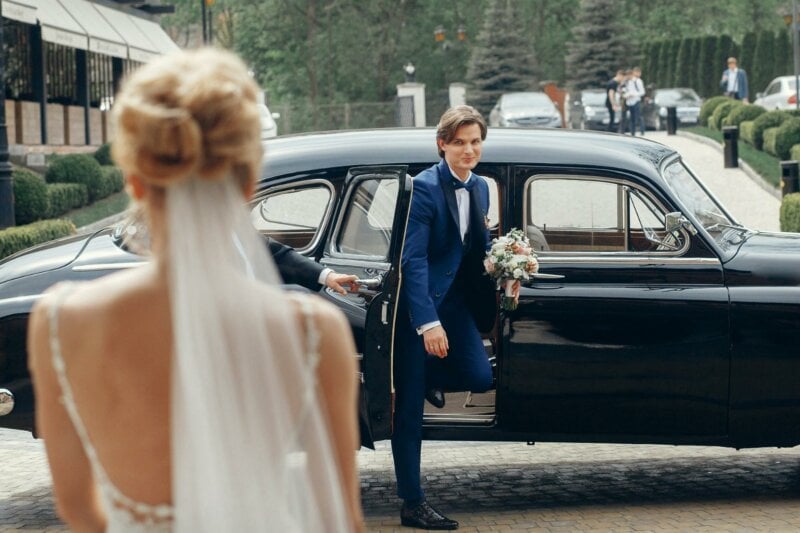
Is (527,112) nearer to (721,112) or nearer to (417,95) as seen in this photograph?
(721,112)

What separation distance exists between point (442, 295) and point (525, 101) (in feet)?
113

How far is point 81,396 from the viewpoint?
220 centimetres

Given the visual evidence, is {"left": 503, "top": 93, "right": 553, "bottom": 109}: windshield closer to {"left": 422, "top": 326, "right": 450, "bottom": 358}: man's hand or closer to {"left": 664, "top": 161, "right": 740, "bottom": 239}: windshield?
{"left": 664, "top": 161, "right": 740, "bottom": 239}: windshield

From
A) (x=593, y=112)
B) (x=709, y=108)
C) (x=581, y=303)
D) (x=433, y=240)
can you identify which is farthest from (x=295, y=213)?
(x=593, y=112)

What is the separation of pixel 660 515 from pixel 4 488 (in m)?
3.67

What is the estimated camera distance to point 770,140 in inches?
1078

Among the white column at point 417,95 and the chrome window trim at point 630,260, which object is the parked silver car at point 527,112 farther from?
the chrome window trim at point 630,260

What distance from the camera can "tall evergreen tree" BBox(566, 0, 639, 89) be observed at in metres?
62.3

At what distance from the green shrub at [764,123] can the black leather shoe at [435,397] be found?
76.9 feet

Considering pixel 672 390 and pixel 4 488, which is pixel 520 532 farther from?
pixel 4 488

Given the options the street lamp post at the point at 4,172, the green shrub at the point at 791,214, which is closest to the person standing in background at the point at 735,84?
the green shrub at the point at 791,214

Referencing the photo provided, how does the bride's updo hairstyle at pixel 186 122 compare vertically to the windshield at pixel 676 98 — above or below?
below

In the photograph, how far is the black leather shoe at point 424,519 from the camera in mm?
6316

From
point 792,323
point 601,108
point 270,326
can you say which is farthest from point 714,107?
point 270,326
